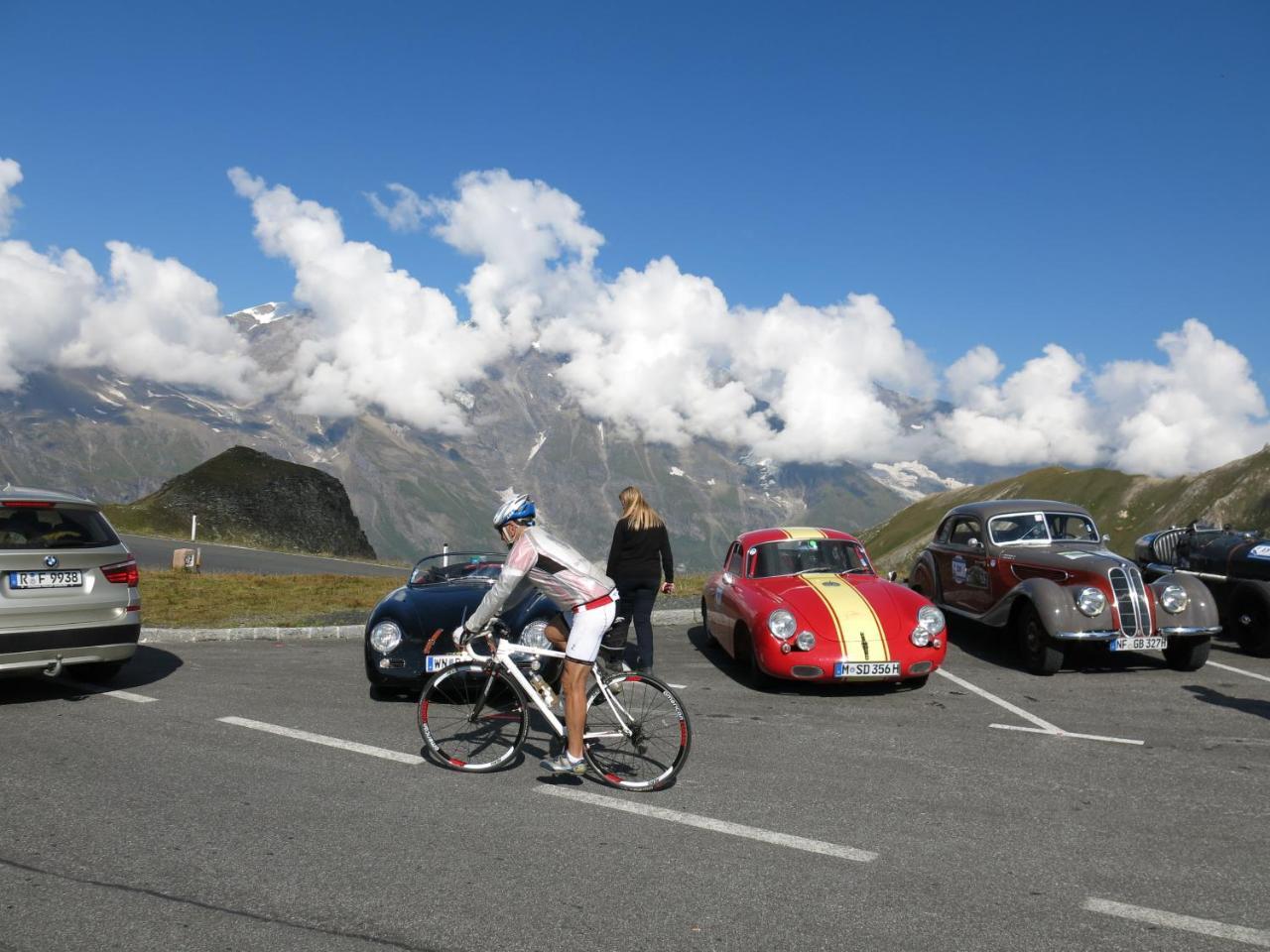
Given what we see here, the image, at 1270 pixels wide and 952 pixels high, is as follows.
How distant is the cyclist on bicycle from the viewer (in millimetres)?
5988

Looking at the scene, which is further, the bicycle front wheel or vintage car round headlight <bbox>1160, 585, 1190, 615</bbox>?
vintage car round headlight <bbox>1160, 585, 1190, 615</bbox>

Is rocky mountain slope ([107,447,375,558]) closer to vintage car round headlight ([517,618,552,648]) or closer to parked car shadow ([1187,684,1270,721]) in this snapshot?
vintage car round headlight ([517,618,552,648])

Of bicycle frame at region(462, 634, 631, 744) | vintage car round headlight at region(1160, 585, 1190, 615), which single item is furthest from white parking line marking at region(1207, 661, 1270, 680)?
bicycle frame at region(462, 634, 631, 744)

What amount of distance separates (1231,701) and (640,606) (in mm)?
5591

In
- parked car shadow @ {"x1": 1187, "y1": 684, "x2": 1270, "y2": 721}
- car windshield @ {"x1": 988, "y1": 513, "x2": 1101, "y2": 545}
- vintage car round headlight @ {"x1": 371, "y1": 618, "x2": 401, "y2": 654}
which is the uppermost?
car windshield @ {"x1": 988, "y1": 513, "x2": 1101, "y2": 545}

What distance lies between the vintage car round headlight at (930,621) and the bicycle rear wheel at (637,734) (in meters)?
4.03

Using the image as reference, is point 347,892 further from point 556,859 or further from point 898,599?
point 898,599

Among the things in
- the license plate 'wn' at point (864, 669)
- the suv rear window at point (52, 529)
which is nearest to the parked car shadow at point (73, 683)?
the suv rear window at point (52, 529)

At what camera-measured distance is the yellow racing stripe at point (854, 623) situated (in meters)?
9.01

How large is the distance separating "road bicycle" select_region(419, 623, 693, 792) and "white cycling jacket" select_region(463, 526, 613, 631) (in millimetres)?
349

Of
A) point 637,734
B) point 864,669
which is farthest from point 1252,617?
point 637,734

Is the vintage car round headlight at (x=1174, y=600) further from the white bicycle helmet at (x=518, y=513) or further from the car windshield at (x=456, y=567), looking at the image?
the white bicycle helmet at (x=518, y=513)

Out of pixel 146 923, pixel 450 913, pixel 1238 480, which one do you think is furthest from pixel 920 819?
pixel 1238 480

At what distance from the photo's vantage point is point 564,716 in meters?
6.26
